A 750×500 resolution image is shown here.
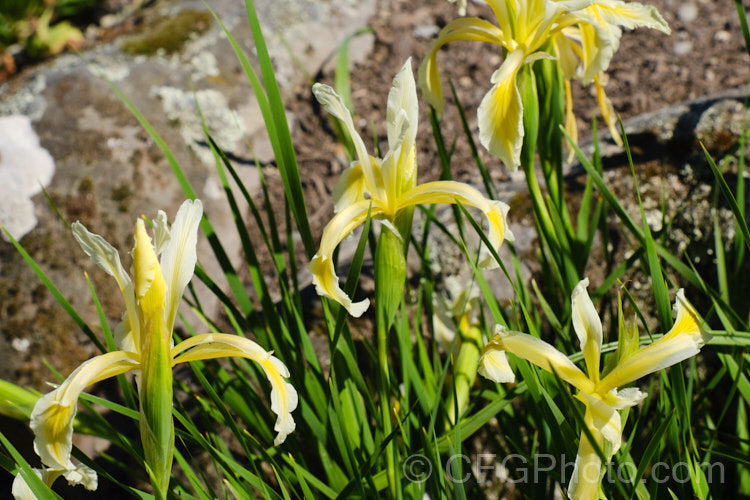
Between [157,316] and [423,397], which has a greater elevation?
[157,316]

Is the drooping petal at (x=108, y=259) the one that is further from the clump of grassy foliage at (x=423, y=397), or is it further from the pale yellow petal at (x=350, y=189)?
the pale yellow petal at (x=350, y=189)

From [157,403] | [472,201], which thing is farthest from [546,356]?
[157,403]

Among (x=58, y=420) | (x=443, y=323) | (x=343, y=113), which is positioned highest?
(x=343, y=113)

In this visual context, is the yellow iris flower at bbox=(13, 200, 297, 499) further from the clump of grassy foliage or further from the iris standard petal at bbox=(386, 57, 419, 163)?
the iris standard petal at bbox=(386, 57, 419, 163)

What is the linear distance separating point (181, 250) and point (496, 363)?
1.26 feet

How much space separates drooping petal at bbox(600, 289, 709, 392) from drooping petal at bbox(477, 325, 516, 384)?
0.34 ft

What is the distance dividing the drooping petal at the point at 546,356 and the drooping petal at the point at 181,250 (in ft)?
1.19

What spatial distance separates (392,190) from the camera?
70 cm

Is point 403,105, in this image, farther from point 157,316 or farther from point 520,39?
point 157,316

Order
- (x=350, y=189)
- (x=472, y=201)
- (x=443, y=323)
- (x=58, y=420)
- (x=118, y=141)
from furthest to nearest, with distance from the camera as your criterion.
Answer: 1. (x=118, y=141)
2. (x=443, y=323)
3. (x=350, y=189)
4. (x=472, y=201)
5. (x=58, y=420)

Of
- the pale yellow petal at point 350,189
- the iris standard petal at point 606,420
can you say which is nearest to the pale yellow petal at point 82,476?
the pale yellow petal at point 350,189

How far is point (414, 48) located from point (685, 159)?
3.81 ft

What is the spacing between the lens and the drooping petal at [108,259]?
A: 1.93ft

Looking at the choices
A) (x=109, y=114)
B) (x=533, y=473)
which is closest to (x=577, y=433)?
(x=533, y=473)
